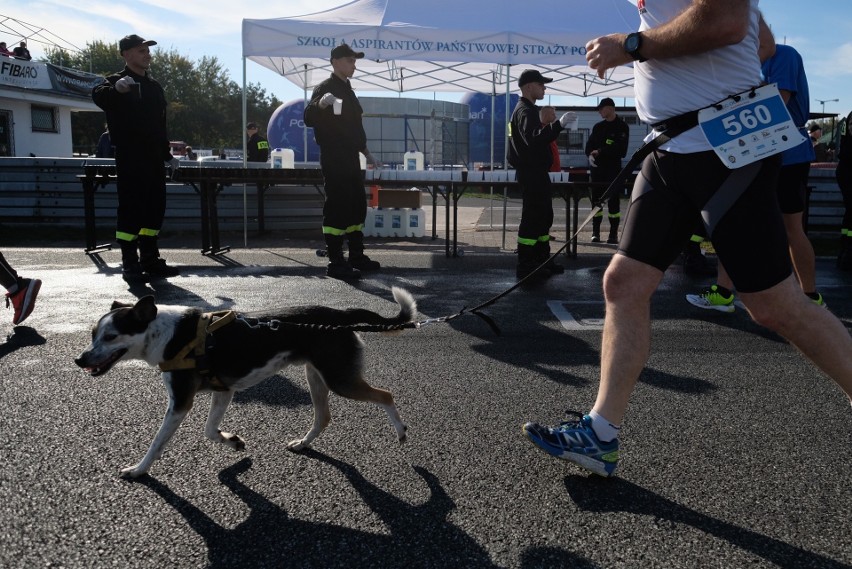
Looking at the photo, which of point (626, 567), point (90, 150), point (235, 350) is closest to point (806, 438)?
point (626, 567)

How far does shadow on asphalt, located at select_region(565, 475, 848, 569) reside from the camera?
237 centimetres

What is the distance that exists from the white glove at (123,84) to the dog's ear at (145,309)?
531 cm

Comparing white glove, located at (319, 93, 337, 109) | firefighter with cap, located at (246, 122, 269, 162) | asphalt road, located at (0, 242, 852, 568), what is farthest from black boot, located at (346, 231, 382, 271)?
firefighter with cap, located at (246, 122, 269, 162)

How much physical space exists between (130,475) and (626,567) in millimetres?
1811

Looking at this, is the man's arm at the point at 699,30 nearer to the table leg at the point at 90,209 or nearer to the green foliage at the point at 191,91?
the table leg at the point at 90,209

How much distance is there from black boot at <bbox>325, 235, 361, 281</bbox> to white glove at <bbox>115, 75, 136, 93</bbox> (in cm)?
242

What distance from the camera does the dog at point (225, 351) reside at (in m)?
3.08

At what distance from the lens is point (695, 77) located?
2857 mm

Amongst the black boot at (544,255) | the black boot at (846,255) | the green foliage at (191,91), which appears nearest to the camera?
the black boot at (544,255)

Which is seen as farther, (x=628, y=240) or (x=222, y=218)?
(x=222, y=218)

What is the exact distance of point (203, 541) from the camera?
98.3 inches

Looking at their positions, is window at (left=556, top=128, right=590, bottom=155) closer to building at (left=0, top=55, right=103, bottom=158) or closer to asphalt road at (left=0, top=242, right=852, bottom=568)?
building at (left=0, top=55, right=103, bottom=158)

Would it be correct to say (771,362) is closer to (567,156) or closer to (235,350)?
(235,350)

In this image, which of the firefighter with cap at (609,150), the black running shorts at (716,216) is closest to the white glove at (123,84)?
the black running shorts at (716,216)
